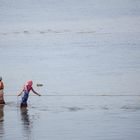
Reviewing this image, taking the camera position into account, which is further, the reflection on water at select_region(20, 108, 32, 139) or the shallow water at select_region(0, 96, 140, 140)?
the reflection on water at select_region(20, 108, 32, 139)

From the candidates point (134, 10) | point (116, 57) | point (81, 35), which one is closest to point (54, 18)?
point (134, 10)

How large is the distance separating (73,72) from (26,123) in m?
18.8

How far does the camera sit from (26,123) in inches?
1011

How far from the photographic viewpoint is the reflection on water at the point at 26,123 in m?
23.6

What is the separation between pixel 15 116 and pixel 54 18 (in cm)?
6349

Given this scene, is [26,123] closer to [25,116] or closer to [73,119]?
[25,116]

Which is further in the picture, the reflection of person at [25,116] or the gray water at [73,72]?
the reflection of person at [25,116]

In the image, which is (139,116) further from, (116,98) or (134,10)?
(134,10)

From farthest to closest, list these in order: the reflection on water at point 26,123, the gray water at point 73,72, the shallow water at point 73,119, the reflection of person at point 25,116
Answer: the reflection of person at point 25,116, the gray water at point 73,72, the reflection on water at point 26,123, the shallow water at point 73,119

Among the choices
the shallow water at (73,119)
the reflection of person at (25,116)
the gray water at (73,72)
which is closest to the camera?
the shallow water at (73,119)

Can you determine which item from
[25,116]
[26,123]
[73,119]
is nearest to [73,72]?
[25,116]

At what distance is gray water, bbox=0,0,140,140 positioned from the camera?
81.6ft

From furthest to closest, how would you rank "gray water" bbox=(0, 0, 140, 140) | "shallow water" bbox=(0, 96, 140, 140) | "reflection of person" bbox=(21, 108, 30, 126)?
"reflection of person" bbox=(21, 108, 30, 126)
"gray water" bbox=(0, 0, 140, 140)
"shallow water" bbox=(0, 96, 140, 140)

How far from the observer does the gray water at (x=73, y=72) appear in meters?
24.9
